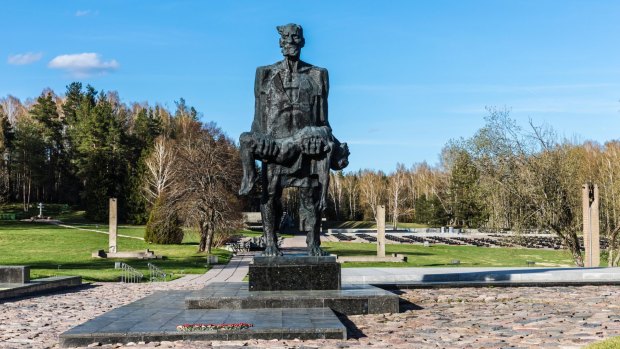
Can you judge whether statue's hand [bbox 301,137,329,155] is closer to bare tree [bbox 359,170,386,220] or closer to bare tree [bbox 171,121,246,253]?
bare tree [bbox 171,121,246,253]

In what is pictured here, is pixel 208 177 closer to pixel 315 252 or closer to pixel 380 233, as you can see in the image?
pixel 380 233

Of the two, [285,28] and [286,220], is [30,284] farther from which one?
[286,220]

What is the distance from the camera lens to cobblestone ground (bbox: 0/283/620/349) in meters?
7.91

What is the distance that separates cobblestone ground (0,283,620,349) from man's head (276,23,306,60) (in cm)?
463

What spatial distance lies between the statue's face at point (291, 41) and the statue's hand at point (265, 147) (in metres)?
1.60

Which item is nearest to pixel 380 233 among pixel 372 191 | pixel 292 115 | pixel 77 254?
pixel 77 254

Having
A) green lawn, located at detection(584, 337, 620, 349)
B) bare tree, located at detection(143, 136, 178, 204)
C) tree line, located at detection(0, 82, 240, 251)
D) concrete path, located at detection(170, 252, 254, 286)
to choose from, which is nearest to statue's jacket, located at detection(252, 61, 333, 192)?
green lawn, located at detection(584, 337, 620, 349)

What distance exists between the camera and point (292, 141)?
1184 cm

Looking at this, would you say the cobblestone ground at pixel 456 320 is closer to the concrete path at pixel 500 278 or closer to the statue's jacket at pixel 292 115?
the concrete path at pixel 500 278

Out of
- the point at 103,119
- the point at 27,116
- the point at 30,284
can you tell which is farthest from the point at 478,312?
the point at 27,116

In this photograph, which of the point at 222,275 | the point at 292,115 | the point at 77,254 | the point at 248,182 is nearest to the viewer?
the point at 248,182

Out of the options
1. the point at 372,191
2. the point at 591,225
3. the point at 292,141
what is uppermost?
the point at 372,191

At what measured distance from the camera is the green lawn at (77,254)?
87.4ft

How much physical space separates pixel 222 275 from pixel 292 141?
45.2ft
